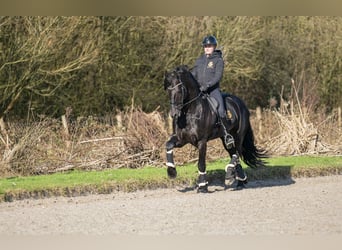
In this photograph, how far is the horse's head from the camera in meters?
11.6

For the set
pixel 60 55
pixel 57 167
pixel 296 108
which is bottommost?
pixel 57 167

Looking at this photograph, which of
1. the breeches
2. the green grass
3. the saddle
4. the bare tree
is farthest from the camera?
the bare tree

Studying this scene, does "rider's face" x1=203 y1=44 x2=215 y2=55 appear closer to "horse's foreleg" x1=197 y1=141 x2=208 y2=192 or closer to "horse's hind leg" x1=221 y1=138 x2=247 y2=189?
"horse's foreleg" x1=197 y1=141 x2=208 y2=192

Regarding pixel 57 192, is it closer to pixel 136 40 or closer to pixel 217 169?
pixel 217 169

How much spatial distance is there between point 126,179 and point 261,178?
11.0ft

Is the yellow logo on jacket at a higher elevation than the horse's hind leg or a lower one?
higher

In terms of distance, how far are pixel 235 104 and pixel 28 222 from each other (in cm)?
584

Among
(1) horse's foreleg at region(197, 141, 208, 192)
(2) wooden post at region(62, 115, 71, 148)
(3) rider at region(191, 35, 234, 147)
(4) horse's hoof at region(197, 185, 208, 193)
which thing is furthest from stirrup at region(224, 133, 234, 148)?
(2) wooden post at region(62, 115, 71, 148)

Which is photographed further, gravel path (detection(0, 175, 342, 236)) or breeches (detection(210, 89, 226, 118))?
breeches (detection(210, 89, 226, 118))

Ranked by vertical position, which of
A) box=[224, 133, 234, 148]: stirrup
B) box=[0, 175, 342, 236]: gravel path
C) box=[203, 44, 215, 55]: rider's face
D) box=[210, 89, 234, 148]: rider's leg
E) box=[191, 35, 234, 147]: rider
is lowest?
box=[0, 175, 342, 236]: gravel path

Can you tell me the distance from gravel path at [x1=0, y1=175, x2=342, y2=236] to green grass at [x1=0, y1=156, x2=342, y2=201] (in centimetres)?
39

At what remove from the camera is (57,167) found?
Result: 1650cm

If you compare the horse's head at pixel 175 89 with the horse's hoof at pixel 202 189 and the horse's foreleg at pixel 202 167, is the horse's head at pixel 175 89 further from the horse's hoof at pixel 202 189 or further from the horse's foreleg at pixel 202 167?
the horse's hoof at pixel 202 189

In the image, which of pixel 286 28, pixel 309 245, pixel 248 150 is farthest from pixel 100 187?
pixel 286 28
